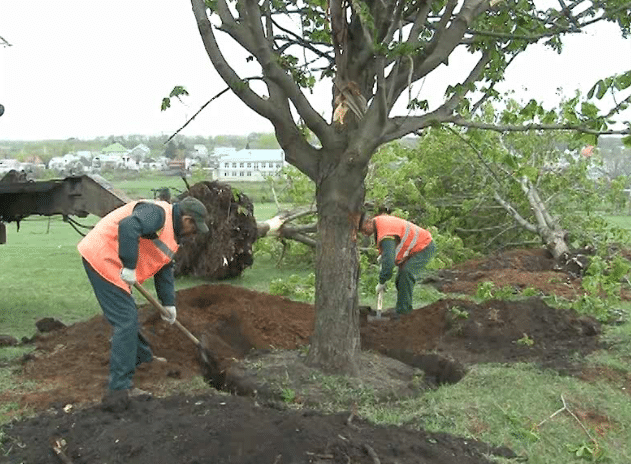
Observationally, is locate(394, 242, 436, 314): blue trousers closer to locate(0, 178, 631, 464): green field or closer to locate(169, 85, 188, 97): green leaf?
locate(0, 178, 631, 464): green field

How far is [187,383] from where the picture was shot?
661cm

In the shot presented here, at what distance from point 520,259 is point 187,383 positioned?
9110 mm

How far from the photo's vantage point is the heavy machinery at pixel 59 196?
28.8ft

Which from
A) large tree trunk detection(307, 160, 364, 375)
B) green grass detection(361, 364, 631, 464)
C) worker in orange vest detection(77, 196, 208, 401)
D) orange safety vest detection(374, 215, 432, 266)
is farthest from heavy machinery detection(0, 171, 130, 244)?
green grass detection(361, 364, 631, 464)

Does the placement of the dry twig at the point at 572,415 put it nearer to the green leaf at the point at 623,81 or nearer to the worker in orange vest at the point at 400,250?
the green leaf at the point at 623,81

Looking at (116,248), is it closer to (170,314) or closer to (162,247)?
(162,247)

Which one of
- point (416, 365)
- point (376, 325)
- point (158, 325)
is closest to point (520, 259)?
point (376, 325)

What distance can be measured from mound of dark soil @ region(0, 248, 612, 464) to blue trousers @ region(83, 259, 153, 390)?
0.25 metres

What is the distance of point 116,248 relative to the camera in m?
6.27

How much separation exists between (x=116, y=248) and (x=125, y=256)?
20 cm

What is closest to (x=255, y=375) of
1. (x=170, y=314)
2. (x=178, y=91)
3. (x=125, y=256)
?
(x=170, y=314)

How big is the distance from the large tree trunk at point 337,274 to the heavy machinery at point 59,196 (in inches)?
115

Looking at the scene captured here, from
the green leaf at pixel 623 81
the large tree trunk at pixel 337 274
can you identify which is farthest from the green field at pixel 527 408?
the green leaf at pixel 623 81

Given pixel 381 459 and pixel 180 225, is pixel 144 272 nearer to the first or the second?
pixel 180 225
